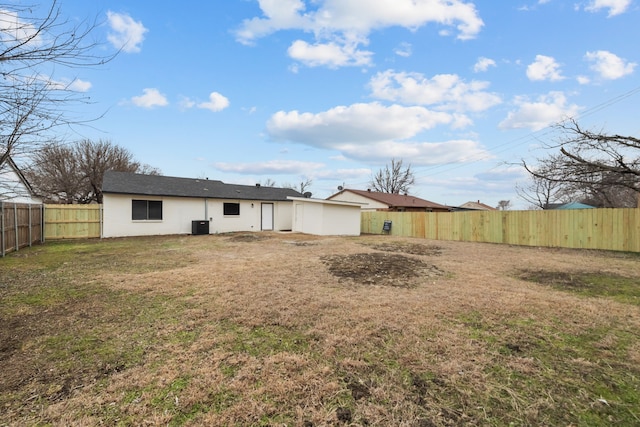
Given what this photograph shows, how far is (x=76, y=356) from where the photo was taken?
274 centimetres

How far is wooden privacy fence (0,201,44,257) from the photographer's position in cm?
843

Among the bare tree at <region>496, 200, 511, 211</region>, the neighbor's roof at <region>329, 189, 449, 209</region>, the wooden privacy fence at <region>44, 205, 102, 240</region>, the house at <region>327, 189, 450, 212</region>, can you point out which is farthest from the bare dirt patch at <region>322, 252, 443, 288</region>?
the bare tree at <region>496, 200, 511, 211</region>

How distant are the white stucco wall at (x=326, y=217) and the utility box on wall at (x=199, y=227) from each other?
548cm

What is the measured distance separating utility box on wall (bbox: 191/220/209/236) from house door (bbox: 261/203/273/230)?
13.1ft

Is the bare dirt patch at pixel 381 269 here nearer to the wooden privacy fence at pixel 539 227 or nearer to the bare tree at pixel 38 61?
the bare tree at pixel 38 61

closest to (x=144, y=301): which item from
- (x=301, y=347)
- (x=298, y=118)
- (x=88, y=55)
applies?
(x=301, y=347)

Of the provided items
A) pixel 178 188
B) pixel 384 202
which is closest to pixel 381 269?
pixel 178 188

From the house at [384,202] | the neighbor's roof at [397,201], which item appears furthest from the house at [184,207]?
the neighbor's roof at [397,201]

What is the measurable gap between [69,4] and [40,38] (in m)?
0.37

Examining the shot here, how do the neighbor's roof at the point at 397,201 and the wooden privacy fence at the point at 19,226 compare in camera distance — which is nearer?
the wooden privacy fence at the point at 19,226

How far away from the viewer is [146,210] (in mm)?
14828

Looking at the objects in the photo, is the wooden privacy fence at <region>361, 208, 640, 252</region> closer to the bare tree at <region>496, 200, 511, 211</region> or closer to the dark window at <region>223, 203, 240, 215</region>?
the dark window at <region>223, 203, 240, 215</region>

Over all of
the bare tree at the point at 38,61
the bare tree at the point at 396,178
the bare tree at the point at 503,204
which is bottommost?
the bare tree at the point at 38,61

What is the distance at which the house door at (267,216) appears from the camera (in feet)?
62.9
